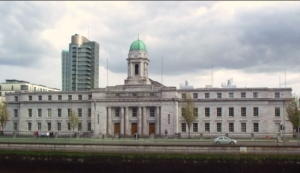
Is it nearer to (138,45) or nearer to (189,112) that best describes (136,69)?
(138,45)

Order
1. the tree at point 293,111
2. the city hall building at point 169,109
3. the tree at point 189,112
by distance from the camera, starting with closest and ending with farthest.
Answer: the tree at point 293,111, the tree at point 189,112, the city hall building at point 169,109

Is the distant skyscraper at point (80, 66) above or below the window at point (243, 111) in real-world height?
above

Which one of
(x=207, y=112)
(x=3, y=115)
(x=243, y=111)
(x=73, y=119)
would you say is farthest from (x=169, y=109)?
(x=3, y=115)

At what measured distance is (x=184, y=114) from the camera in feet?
255

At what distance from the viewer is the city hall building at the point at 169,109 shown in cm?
8012

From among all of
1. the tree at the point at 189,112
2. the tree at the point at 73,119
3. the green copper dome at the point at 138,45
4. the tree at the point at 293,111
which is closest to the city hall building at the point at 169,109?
the green copper dome at the point at 138,45

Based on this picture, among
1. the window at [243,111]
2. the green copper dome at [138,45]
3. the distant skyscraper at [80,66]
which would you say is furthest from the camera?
the distant skyscraper at [80,66]

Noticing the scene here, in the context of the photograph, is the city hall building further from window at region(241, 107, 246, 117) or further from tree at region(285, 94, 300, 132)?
tree at region(285, 94, 300, 132)

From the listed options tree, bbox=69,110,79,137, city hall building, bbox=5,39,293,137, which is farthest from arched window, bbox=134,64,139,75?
tree, bbox=69,110,79,137

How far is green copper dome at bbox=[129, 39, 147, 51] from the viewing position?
8806cm

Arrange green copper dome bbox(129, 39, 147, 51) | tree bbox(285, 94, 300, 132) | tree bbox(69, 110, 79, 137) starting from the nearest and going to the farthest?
tree bbox(285, 94, 300, 132)
tree bbox(69, 110, 79, 137)
green copper dome bbox(129, 39, 147, 51)

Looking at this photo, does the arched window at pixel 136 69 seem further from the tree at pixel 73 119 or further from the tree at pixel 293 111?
the tree at pixel 293 111

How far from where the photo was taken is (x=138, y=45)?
88.2 meters

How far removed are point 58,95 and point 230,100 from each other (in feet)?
130
